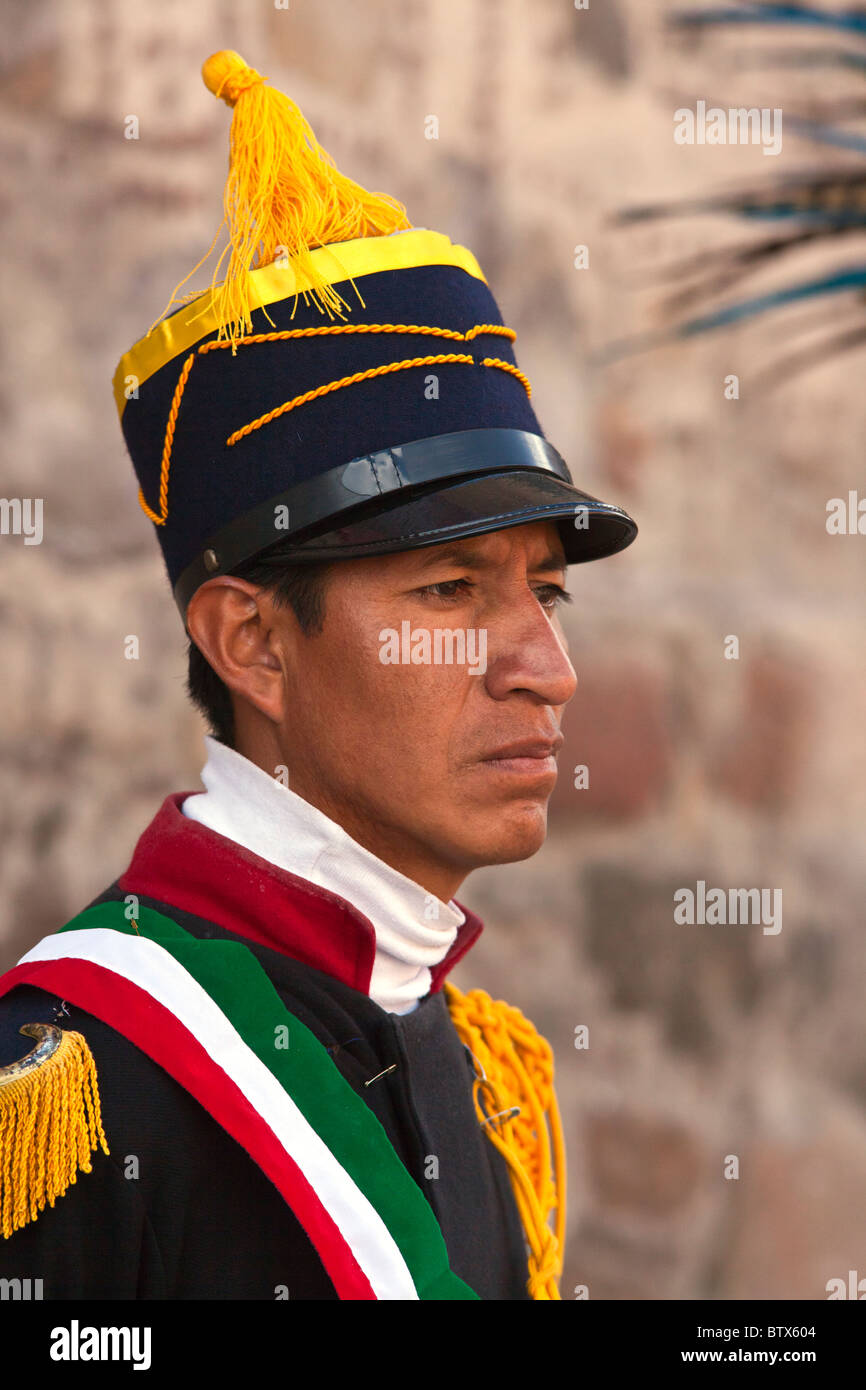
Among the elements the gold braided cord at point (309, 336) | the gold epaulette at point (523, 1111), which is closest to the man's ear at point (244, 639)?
the gold braided cord at point (309, 336)

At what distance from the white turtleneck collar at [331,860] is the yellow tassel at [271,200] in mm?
455

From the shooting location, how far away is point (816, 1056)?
2.29 metres

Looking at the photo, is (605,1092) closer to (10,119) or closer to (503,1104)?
(503,1104)

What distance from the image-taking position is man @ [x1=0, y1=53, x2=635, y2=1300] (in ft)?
3.98

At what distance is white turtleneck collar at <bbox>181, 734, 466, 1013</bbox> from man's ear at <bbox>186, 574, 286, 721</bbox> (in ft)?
0.23

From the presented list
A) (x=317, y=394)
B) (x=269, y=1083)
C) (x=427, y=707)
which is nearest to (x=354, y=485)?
(x=317, y=394)

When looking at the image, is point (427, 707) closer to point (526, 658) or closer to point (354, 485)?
point (526, 658)

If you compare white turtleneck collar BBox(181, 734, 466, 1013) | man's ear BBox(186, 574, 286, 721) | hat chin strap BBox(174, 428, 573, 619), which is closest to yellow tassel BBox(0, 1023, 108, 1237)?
white turtleneck collar BBox(181, 734, 466, 1013)

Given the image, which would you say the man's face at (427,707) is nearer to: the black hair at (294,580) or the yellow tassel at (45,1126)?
the black hair at (294,580)

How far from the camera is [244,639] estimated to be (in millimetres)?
1449

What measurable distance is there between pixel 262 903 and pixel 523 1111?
52cm
